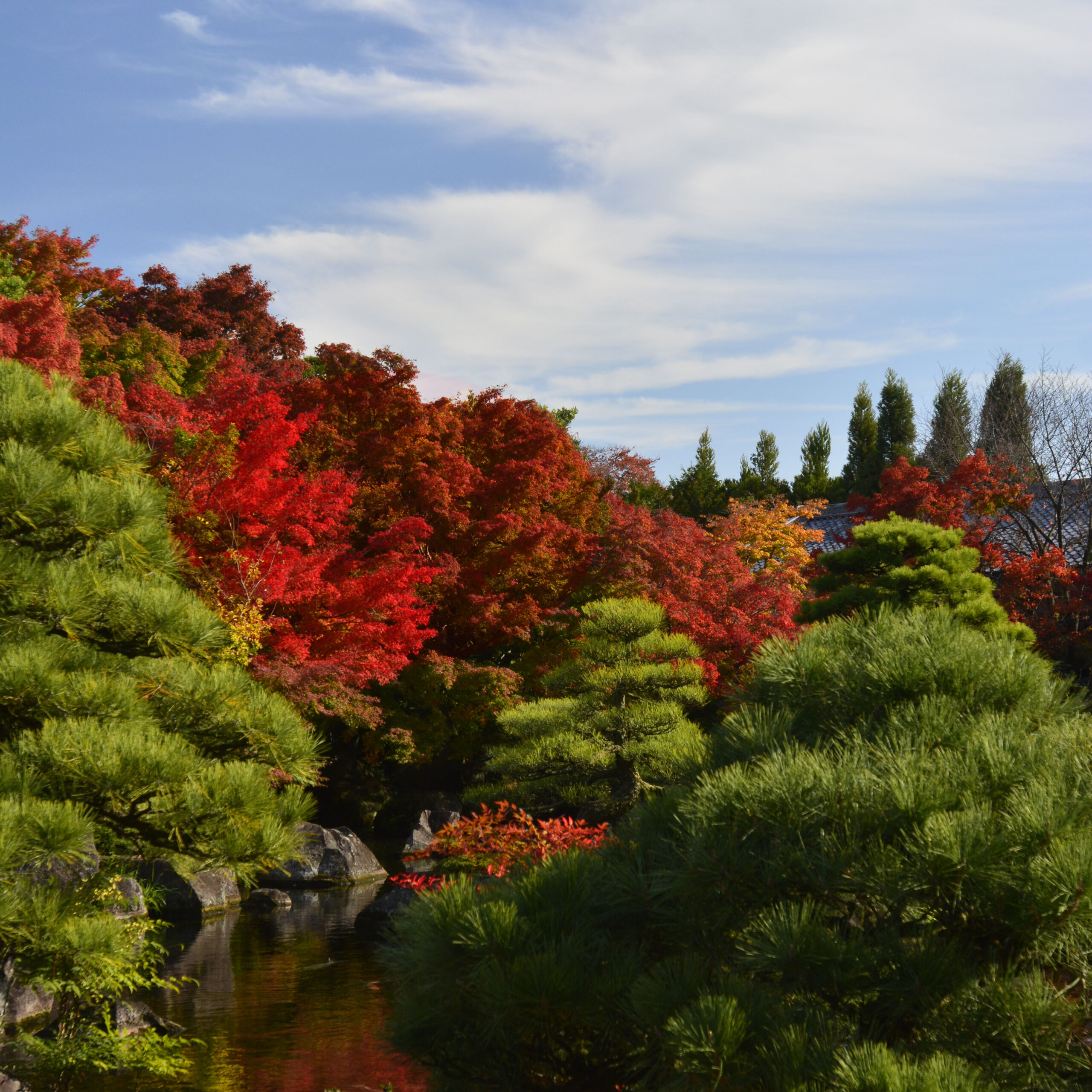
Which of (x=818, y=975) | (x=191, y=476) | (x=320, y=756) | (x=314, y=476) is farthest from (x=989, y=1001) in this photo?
(x=314, y=476)

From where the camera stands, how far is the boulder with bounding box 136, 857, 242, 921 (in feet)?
34.1

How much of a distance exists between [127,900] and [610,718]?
4335mm

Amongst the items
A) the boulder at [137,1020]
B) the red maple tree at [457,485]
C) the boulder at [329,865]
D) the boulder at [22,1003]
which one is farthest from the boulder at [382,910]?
the red maple tree at [457,485]

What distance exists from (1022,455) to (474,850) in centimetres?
1525

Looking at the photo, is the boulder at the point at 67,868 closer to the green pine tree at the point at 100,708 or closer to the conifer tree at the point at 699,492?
the green pine tree at the point at 100,708

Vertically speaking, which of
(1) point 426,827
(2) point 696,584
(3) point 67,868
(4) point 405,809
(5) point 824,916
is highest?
(2) point 696,584

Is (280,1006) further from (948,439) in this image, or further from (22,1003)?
(948,439)

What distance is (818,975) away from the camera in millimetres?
2426

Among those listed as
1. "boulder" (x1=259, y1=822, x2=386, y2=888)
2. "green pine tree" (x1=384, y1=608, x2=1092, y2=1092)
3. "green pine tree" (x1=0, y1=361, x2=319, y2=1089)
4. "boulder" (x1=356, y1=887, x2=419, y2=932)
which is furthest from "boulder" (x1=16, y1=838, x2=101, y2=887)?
"boulder" (x1=259, y1=822, x2=386, y2=888)

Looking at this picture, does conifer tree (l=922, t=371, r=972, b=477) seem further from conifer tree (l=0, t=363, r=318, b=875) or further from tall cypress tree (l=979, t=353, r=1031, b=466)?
conifer tree (l=0, t=363, r=318, b=875)

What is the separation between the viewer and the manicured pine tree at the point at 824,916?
2.31 metres

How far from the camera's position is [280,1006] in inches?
289

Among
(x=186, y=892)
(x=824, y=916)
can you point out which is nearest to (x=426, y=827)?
(x=186, y=892)

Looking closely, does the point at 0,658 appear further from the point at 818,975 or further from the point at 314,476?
the point at 314,476
